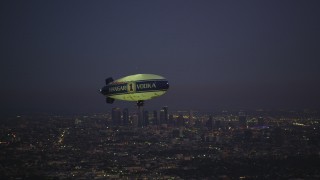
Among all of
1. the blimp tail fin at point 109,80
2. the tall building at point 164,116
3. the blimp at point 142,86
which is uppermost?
the blimp tail fin at point 109,80

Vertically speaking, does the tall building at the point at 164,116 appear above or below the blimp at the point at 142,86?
below

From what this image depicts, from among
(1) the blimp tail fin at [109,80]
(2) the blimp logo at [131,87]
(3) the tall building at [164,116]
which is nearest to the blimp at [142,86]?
(2) the blimp logo at [131,87]

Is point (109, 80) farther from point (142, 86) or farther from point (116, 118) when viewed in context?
point (116, 118)

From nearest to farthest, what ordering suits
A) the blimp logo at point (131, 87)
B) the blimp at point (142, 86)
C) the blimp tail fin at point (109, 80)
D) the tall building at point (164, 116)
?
the blimp at point (142, 86)
the blimp logo at point (131, 87)
the blimp tail fin at point (109, 80)
the tall building at point (164, 116)

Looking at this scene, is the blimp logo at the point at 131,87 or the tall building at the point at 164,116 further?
the tall building at the point at 164,116

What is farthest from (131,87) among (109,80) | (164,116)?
(164,116)

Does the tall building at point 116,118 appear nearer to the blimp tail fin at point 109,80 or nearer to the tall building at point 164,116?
the tall building at point 164,116

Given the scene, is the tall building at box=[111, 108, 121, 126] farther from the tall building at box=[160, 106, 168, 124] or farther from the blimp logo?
the blimp logo

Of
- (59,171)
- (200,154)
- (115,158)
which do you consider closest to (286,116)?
(200,154)

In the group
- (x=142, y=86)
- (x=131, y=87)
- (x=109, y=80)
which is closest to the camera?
(x=142, y=86)

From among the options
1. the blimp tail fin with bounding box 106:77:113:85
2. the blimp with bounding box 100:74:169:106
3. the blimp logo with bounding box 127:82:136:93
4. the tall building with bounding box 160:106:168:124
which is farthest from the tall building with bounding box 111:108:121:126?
the blimp logo with bounding box 127:82:136:93

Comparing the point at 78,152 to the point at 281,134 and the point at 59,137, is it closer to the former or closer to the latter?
the point at 59,137
